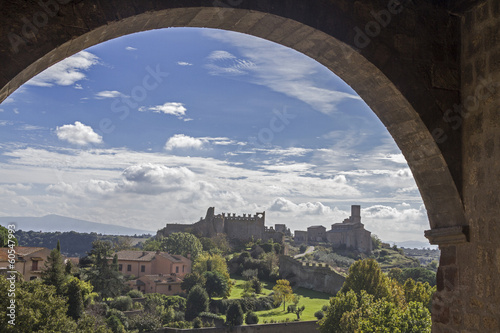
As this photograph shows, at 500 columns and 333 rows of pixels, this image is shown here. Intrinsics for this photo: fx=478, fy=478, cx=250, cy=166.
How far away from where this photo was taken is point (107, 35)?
2.39m

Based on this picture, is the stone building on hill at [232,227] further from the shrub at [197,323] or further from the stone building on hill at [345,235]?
the shrub at [197,323]

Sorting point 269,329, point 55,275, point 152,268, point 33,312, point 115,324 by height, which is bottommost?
point 269,329

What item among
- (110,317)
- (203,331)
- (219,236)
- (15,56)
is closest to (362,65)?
(15,56)

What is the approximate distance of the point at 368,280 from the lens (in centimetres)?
3041

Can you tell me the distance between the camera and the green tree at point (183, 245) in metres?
54.6

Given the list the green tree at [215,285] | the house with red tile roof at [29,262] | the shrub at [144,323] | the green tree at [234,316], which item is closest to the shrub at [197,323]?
the green tree at [234,316]

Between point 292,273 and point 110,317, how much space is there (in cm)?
2492

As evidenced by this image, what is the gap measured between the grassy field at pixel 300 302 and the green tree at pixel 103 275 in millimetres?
9438

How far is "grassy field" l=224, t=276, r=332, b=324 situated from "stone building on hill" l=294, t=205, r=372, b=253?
112ft

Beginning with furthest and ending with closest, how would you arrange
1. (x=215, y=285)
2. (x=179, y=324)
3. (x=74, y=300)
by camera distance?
(x=215, y=285) < (x=179, y=324) < (x=74, y=300)

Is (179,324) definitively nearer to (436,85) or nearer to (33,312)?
(33,312)

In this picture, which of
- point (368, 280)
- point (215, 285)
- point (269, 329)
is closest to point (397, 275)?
point (368, 280)

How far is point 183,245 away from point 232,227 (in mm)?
14961

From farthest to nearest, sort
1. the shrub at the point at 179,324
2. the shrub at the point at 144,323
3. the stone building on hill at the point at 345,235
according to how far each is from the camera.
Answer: the stone building on hill at the point at 345,235 → the shrub at the point at 179,324 → the shrub at the point at 144,323
